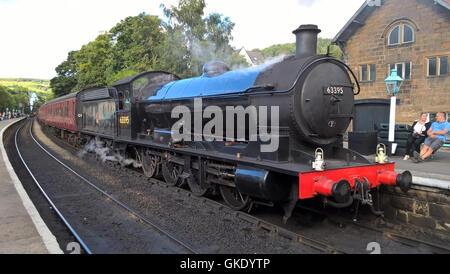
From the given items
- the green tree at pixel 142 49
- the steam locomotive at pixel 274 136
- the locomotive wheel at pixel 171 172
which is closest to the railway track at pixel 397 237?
the steam locomotive at pixel 274 136

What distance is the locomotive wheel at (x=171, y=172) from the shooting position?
8078 millimetres

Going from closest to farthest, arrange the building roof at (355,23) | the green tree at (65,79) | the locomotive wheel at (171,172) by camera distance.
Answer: the locomotive wheel at (171,172) < the building roof at (355,23) < the green tree at (65,79)

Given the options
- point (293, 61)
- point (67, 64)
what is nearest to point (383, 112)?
point (293, 61)

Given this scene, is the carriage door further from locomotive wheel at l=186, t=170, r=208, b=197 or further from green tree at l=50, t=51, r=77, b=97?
green tree at l=50, t=51, r=77, b=97

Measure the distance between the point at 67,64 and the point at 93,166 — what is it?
2429 inches

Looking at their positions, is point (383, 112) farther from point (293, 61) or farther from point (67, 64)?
point (67, 64)

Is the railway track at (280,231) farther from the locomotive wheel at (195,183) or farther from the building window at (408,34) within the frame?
the building window at (408,34)

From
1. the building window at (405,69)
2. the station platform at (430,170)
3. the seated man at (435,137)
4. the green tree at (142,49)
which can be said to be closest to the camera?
the station platform at (430,170)

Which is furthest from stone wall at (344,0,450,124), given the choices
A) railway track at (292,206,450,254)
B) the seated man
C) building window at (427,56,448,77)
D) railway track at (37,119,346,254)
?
railway track at (37,119,346,254)

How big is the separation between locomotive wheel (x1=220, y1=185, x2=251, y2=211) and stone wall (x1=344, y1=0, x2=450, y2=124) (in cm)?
1418

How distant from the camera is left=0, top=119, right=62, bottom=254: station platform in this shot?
Result: 171 inches

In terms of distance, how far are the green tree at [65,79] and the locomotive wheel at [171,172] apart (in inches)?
2290

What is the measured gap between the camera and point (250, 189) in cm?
516

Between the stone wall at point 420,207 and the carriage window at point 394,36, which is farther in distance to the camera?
the carriage window at point 394,36
